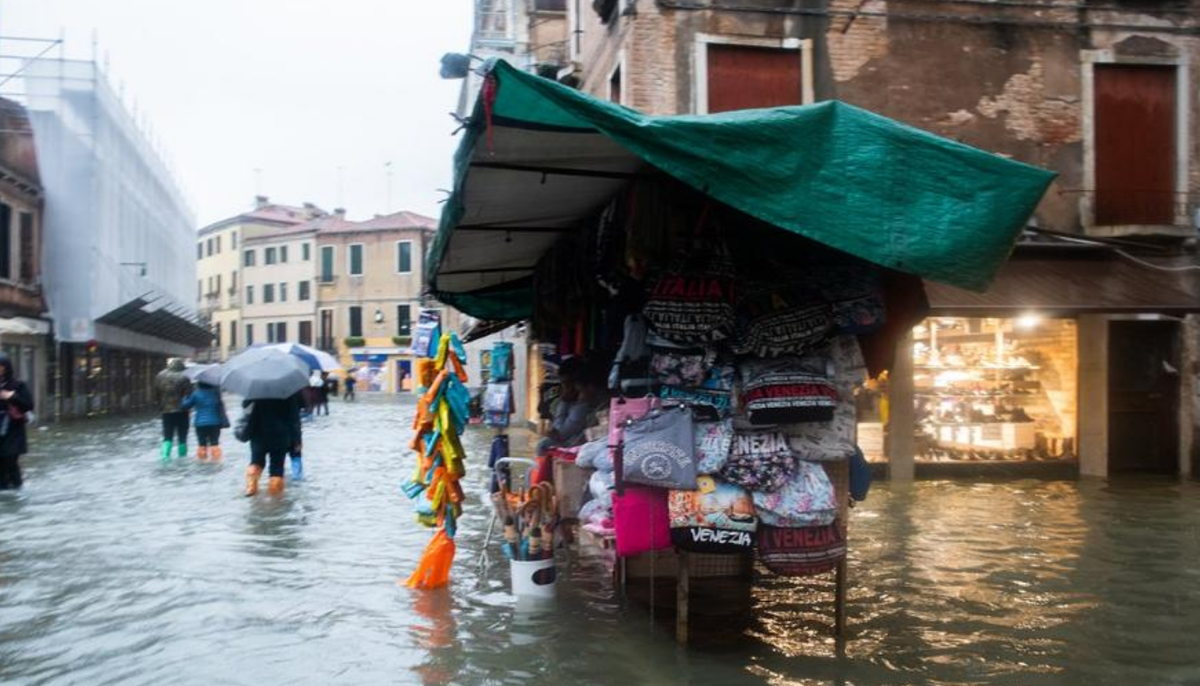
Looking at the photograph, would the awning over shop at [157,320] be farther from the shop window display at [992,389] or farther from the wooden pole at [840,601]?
the wooden pole at [840,601]

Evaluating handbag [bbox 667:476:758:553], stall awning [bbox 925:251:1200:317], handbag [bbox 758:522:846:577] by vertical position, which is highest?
stall awning [bbox 925:251:1200:317]

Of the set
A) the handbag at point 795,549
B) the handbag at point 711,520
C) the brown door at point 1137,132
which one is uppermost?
the brown door at point 1137,132

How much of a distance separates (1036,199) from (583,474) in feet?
11.7

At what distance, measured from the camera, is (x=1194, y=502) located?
36.0 ft

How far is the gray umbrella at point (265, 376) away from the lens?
10578 millimetres

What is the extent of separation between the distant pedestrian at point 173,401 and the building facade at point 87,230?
13418 millimetres

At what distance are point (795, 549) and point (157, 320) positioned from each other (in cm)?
3580

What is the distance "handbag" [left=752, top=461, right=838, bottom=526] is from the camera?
4902mm

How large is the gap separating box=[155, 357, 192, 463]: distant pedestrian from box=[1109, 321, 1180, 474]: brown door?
13.0 metres

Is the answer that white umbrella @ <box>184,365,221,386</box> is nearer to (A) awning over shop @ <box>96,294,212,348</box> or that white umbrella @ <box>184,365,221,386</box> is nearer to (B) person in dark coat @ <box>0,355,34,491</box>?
(B) person in dark coat @ <box>0,355,34,491</box>

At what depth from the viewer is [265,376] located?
10711 mm

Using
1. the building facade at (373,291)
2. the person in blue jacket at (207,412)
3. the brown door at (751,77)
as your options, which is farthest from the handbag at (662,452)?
the building facade at (373,291)

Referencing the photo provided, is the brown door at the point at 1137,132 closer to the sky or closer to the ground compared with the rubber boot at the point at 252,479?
closer to the sky

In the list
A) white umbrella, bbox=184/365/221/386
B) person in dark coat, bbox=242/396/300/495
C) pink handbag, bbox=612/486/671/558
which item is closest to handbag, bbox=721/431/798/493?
pink handbag, bbox=612/486/671/558
